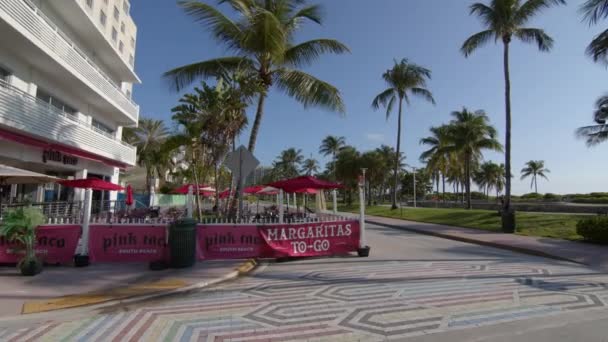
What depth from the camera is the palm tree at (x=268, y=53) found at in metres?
11.8

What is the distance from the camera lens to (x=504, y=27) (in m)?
19.5

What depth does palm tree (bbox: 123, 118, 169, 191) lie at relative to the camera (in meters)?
39.8

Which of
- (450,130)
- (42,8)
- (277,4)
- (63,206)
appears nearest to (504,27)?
(277,4)

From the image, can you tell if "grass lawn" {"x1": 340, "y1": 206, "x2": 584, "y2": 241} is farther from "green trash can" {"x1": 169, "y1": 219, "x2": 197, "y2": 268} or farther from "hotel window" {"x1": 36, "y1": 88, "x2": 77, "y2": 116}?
"hotel window" {"x1": 36, "y1": 88, "x2": 77, "y2": 116}

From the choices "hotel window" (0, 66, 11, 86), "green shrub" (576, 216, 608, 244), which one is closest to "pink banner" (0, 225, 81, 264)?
"hotel window" (0, 66, 11, 86)

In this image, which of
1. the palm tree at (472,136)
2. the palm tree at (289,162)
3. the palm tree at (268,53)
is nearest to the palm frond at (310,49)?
the palm tree at (268,53)

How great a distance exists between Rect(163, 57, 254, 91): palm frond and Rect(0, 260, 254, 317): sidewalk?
814cm

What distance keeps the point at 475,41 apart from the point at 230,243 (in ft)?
65.2

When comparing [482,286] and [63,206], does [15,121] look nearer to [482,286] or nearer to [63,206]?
[63,206]

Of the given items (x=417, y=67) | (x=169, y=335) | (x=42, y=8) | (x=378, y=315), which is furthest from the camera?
(x=417, y=67)

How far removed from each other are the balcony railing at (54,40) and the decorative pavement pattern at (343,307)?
1271 cm

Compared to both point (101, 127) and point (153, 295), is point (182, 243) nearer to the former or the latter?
point (153, 295)

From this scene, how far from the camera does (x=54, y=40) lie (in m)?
14.5

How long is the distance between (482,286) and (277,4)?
11538mm
